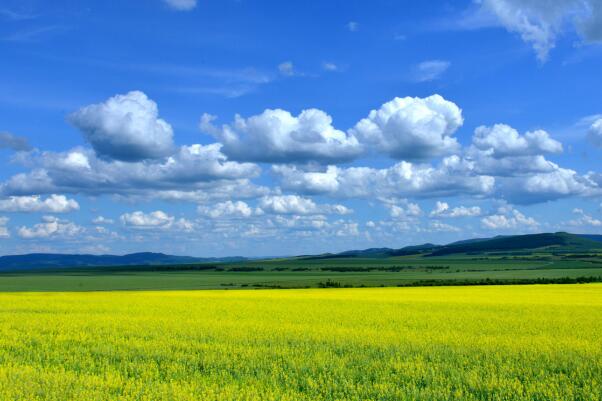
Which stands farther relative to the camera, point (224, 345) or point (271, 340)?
point (271, 340)

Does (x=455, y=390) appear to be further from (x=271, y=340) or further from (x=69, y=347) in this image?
(x=69, y=347)

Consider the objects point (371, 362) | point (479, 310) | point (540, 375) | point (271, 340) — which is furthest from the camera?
point (479, 310)

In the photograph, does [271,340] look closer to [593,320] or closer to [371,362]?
[371,362]

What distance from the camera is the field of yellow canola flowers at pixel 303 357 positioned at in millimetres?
12578

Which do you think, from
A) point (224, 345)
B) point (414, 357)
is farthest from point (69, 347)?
point (414, 357)

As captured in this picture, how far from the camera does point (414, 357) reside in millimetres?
16656

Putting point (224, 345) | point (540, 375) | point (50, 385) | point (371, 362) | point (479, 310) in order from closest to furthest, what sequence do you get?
point (50, 385) → point (540, 375) → point (371, 362) → point (224, 345) → point (479, 310)

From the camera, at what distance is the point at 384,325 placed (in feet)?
82.7

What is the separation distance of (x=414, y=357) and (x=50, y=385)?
9850 mm

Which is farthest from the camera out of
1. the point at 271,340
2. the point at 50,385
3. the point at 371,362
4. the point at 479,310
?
the point at 479,310

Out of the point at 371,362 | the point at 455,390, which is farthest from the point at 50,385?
the point at 455,390

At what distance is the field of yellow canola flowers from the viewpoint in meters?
12.6

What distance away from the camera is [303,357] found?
16.5 m

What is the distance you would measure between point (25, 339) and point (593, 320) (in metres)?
24.8
